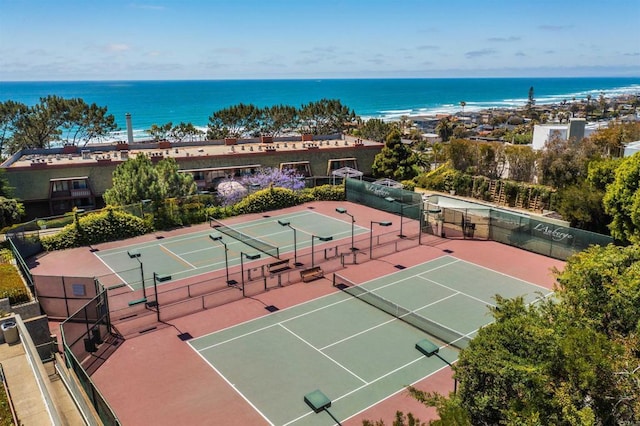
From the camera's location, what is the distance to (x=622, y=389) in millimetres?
8570

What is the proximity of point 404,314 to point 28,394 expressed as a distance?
14.5 metres

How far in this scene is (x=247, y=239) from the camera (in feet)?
106

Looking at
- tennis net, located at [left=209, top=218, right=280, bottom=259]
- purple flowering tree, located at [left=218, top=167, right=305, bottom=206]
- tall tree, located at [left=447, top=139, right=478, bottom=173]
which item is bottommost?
tennis net, located at [left=209, top=218, right=280, bottom=259]

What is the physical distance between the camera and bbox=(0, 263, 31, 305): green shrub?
64.1 feet

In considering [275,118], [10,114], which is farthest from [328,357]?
[275,118]

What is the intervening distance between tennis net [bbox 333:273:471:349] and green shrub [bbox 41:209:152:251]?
1577 centimetres

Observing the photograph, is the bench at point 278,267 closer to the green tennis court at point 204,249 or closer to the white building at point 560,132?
the green tennis court at point 204,249

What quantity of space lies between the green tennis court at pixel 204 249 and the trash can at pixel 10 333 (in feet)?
32.6

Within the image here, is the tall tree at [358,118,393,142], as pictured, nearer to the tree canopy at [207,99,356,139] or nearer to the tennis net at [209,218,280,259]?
the tree canopy at [207,99,356,139]

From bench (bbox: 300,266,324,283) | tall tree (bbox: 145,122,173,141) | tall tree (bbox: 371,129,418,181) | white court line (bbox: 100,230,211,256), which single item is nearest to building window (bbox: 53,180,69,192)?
white court line (bbox: 100,230,211,256)

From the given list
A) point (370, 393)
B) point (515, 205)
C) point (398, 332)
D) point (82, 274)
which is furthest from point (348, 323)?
point (515, 205)

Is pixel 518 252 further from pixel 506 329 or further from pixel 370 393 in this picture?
pixel 506 329

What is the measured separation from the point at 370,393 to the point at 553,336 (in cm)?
770

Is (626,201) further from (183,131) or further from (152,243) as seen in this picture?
(183,131)
